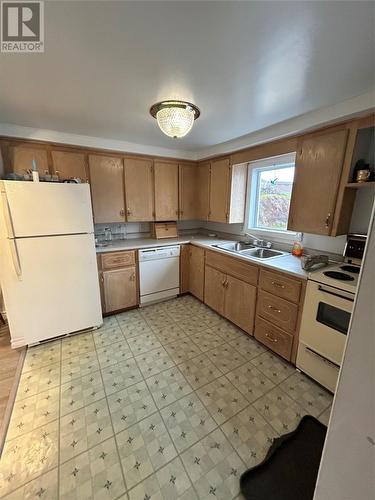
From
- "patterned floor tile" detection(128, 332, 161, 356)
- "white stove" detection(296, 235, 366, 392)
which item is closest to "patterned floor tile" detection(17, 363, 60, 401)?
"patterned floor tile" detection(128, 332, 161, 356)

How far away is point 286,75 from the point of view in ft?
4.29

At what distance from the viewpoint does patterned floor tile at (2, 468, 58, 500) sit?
3.53 ft

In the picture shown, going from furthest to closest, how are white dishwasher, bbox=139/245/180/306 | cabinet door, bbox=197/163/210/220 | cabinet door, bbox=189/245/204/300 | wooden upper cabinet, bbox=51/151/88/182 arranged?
cabinet door, bbox=197/163/210/220, cabinet door, bbox=189/245/204/300, white dishwasher, bbox=139/245/180/306, wooden upper cabinet, bbox=51/151/88/182

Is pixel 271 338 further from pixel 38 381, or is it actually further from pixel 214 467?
pixel 38 381

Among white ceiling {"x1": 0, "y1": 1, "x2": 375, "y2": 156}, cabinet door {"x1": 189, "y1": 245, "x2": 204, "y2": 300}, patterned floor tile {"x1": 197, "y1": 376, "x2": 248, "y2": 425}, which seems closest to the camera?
white ceiling {"x1": 0, "y1": 1, "x2": 375, "y2": 156}

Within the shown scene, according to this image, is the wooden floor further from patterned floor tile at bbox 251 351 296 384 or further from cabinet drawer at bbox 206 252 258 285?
cabinet drawer at bbox 206 252 258 285

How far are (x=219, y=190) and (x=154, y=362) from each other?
2318 mm

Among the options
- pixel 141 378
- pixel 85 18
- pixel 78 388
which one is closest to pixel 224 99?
pixel 85 18

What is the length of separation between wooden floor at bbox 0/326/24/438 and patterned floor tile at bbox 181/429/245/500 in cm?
128

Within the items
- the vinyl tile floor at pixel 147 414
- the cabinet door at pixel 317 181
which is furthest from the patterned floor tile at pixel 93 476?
the cabinet door at pixel 317 181

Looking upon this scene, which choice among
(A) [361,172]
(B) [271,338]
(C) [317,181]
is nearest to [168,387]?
(B) [271,338]

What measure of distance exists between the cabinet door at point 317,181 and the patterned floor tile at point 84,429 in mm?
2246

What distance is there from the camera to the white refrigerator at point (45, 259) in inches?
75.0

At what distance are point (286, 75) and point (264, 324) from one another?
2048 millimetres
